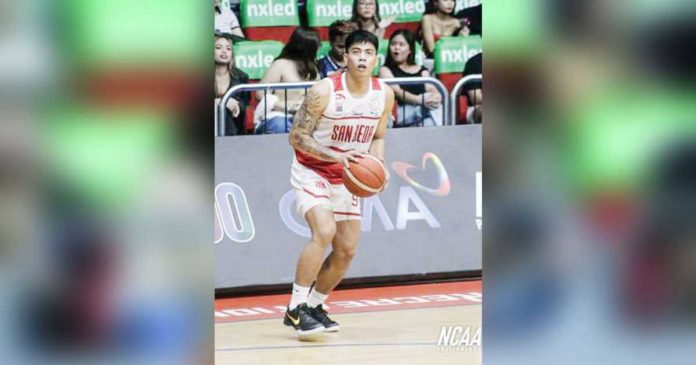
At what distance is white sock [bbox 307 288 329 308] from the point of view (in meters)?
3.82

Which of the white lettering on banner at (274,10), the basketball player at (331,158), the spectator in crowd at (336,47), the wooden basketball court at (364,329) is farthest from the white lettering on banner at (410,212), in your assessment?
the white lettering on banner at (274,10)

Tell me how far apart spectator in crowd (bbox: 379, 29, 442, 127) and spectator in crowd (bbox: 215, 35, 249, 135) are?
52 centimetres

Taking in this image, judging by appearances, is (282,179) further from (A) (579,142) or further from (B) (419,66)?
(A) (579,142)

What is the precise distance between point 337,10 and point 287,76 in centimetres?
29

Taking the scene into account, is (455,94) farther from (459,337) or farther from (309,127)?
(459,337)

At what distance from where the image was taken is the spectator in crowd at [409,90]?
164 inches

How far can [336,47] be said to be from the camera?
152 inches

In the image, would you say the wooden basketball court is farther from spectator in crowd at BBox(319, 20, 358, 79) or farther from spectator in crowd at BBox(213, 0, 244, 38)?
spectator in crowd at BBox(213, 0, 244, 38)

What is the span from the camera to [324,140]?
3738mm

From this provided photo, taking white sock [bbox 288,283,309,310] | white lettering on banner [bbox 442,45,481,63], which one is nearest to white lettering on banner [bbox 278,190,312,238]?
white sock [bbox 288,283,309,310]

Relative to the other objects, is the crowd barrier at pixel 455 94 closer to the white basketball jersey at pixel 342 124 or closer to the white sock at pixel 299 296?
the white basketball jersey at pixel 342 124

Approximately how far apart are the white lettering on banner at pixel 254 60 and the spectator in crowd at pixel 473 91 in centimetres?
78

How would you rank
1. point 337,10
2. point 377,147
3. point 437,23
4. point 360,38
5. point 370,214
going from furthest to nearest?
point 437,23, point 370,214, point 337,10, point 377,147, point 360,38

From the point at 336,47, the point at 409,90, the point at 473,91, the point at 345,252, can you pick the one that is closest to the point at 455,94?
the point at 473,91
